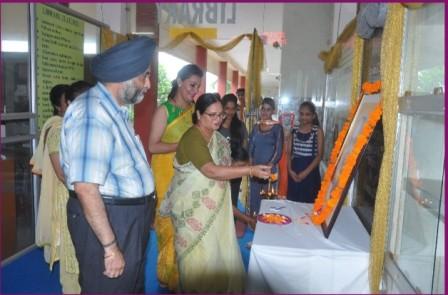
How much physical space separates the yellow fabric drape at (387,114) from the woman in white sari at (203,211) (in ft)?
2.21

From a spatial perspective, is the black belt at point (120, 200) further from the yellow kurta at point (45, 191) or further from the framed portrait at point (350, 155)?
the yellow kurta at point (45, 191)

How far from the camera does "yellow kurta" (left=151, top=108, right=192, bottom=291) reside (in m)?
2.30

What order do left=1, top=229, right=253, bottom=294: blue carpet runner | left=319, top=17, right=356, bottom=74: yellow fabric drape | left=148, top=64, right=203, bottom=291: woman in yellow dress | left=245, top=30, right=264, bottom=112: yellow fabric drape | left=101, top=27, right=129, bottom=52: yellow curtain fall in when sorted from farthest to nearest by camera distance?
left=245, top=30, right=264, bottom=112: yellow fabric drape → left=101, top=27, right=129, bottom=52: yellow curtain → left=319, top=17, right=356, bottom=74: yellow fabric drape → left=1, top=229, right=253, bottom=294: blue carpet runner → left=148, top=64, right=203, bottom=291: woman in yellow dress

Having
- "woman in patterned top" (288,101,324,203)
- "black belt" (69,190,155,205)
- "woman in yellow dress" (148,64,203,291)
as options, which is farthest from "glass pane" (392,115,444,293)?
"woman in patterned top" (288,101,324,203)

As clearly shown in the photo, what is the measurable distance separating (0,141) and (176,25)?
316cm

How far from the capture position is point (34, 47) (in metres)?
2.97

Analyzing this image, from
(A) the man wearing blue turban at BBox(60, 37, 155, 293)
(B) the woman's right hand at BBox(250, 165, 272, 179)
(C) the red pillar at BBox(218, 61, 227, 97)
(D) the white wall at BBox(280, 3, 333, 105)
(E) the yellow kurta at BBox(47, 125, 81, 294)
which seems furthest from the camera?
(C) the red pillar at BBox(218, 61, 227, 97)

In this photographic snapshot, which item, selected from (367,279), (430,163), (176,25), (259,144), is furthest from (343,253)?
(176,25)

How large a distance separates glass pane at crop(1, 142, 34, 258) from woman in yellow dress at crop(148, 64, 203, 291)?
132 centimetres

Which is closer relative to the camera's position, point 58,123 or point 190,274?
point 190,274

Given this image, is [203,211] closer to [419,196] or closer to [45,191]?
[419,196]

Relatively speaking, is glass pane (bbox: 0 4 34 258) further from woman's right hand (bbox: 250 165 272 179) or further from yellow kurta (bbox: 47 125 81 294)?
woman's right hand (bbox: 250 165 272 179)

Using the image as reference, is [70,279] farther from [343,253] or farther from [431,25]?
[431,25]

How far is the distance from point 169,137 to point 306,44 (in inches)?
155
